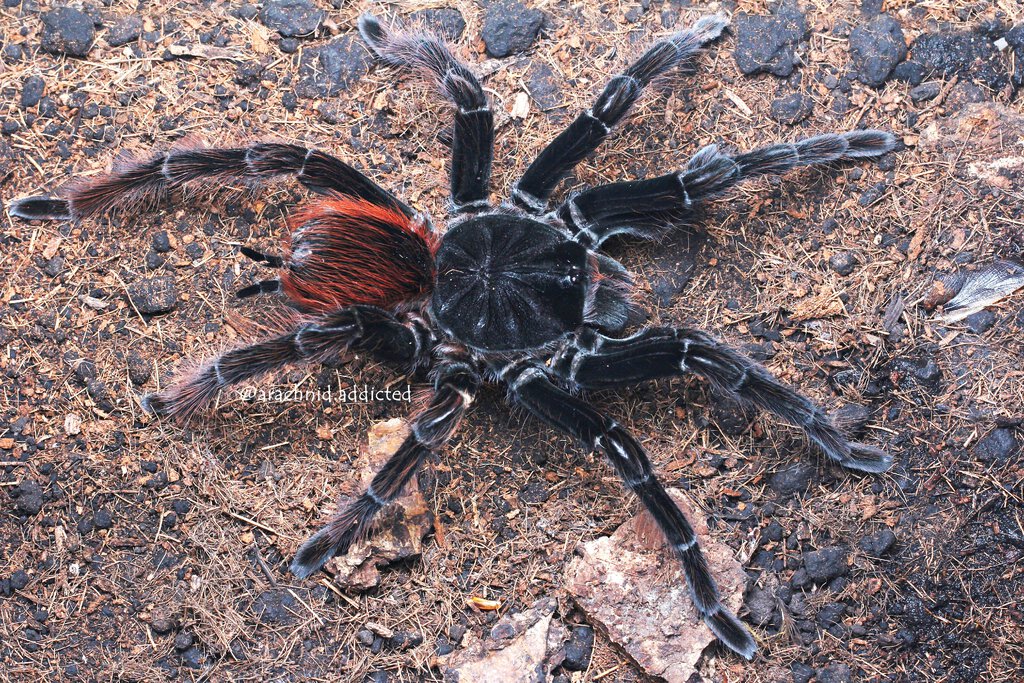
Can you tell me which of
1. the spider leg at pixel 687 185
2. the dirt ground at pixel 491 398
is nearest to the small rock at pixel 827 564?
the dirt ground at pixel 491 398

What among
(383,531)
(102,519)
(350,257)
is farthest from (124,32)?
(383,531)

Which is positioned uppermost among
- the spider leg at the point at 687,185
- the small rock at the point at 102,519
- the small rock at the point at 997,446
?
the spider leg at the point at 687,185

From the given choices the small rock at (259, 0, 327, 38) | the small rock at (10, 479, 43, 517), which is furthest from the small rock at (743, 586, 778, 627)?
the small rock at (259, 0, 327, 38)

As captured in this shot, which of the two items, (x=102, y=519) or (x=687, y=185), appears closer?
(x=102, y=519)

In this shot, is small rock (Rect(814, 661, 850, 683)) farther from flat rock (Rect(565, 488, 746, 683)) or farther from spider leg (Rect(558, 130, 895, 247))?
spider leg (Rect(558, 130, 895, 247))

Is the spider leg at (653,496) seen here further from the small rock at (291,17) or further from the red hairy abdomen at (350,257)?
the small rock at (291,17)

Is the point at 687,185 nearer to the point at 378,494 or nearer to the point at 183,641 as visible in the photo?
the point at 378,494
